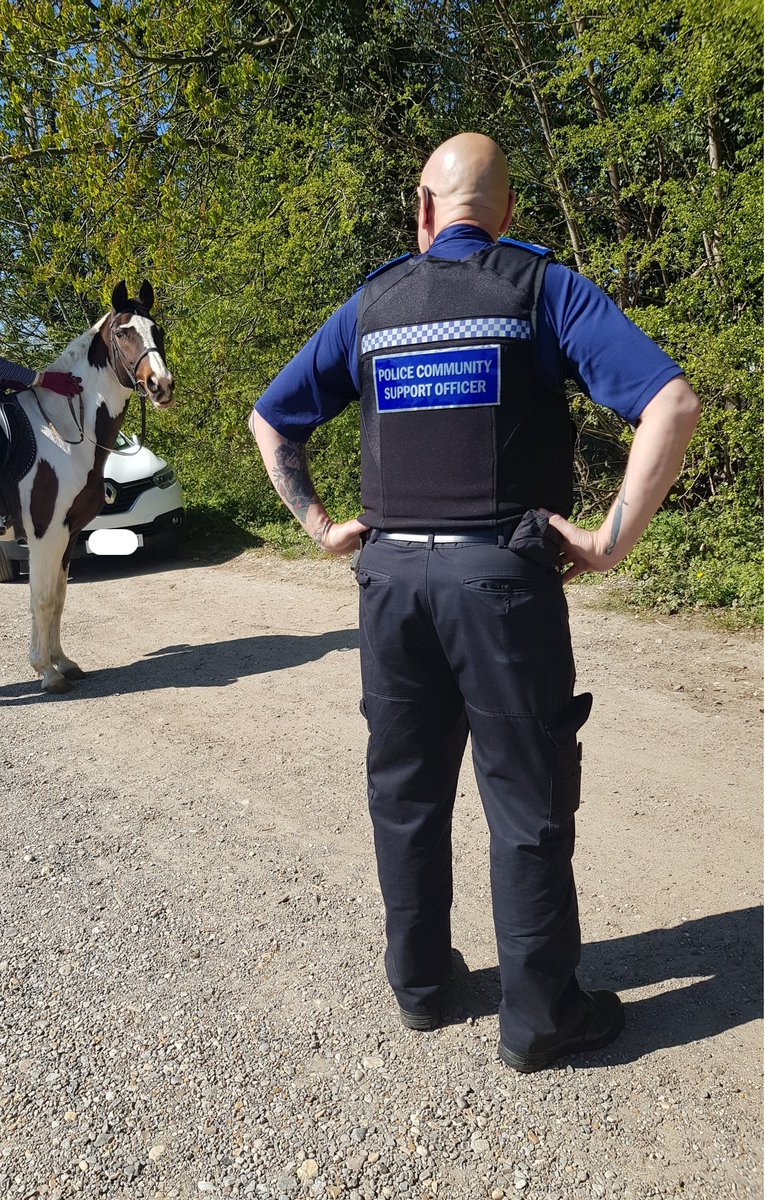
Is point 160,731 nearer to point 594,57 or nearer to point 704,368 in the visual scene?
point 704,368

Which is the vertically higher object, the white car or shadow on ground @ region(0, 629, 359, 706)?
the white car

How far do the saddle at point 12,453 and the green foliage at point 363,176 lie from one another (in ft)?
15.5

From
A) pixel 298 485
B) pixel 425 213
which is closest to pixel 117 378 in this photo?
pixel 298 485

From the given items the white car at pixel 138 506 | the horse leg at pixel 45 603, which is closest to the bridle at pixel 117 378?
the horse leg at pixel 45 603

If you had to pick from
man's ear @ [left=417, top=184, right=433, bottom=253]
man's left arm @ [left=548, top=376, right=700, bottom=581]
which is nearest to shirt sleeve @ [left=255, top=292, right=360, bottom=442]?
man's ear @ [left=417, top=184, right=433, bottom=253]

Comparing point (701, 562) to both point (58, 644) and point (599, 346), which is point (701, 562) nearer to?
point (58, 644)

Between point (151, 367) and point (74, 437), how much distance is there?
0.71 meters

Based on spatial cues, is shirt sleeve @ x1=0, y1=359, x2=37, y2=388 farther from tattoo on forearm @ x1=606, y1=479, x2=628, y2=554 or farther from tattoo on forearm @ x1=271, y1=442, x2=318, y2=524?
Result: tattoo on forearm @ x1=606, y1=479, x2=628, y2=554

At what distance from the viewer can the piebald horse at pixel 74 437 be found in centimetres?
609

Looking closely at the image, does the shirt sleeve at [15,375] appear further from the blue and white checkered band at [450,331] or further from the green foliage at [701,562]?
the green foliage at [701,562]

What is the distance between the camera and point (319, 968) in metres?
3.08

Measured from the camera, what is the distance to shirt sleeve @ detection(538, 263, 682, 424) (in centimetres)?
209

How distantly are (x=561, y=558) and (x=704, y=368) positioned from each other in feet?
→ 16.9

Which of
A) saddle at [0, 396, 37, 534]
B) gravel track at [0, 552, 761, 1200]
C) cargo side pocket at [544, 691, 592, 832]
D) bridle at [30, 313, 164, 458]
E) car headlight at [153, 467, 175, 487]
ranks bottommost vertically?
gravel track at [0, 552, 761, 1200]
